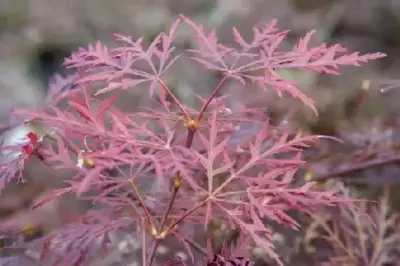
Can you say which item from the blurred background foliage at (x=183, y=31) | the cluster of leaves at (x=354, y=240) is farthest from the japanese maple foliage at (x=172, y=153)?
the blurred background foliage at (x=183, y=31)

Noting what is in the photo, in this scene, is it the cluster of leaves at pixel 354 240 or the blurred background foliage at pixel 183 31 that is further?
the blurred background foliage at pixel 183 31

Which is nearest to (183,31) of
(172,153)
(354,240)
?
(354,240)

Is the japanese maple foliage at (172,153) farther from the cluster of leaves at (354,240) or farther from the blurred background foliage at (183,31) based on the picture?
the blurred background foliage at (183,31)

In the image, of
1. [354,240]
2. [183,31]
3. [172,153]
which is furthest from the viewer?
[183,31]

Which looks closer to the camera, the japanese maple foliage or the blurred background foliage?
the japanese maple foliage

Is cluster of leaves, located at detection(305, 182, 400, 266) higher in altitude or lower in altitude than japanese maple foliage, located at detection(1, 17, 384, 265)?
lower

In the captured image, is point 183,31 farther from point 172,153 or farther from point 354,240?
point 172,153

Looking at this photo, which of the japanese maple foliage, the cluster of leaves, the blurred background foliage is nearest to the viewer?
the japanese maple foliage

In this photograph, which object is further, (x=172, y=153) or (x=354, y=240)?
(x=354, y=240)

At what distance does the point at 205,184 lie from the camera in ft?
2.23

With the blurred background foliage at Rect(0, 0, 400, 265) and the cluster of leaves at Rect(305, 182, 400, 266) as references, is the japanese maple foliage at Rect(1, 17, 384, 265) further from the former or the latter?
the blurred background foliage at Rect(0, 0, 400, 265)

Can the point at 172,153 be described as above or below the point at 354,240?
above

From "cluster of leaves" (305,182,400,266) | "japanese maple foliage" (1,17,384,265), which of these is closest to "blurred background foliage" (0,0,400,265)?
"cluster of leaves" (305,182,400,266)

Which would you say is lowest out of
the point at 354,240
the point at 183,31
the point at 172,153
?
the point at 354,240
